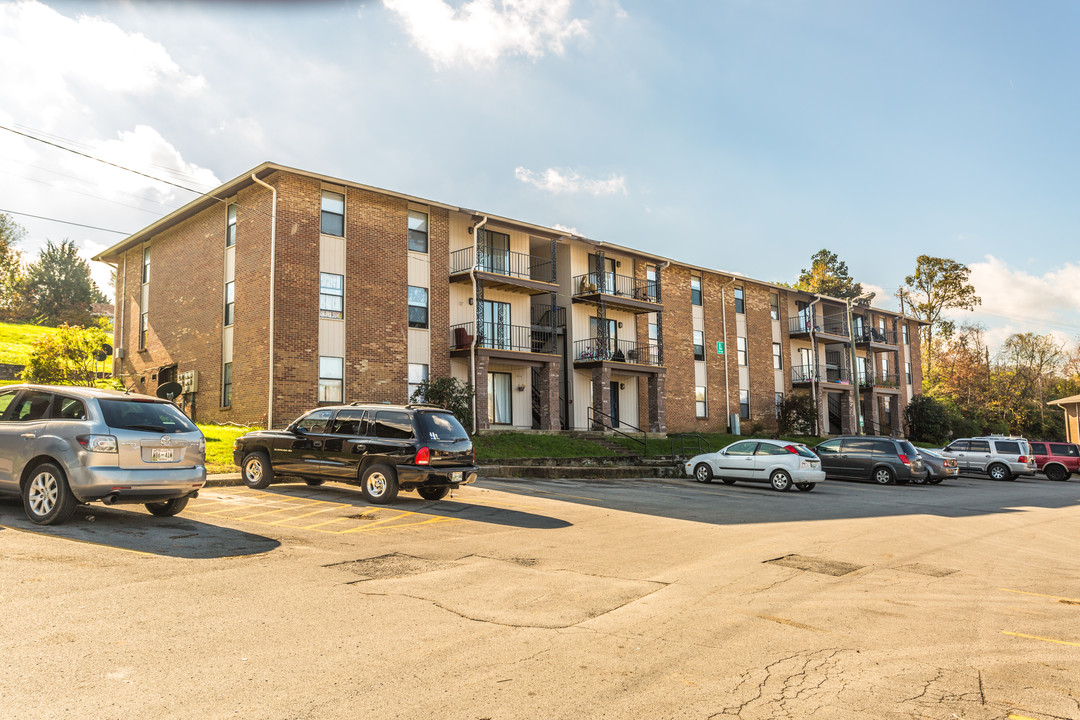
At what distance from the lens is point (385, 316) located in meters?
25.8

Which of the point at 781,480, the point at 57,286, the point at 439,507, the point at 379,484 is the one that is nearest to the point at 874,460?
the point at 781,480

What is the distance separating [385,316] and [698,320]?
19180 mm

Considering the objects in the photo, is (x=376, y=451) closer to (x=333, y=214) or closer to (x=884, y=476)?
(x=333, y=214)

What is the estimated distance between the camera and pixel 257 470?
14383mm

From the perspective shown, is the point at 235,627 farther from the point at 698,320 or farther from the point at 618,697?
the point at 698,320

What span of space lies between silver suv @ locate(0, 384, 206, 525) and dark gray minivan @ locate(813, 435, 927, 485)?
2069 centimetres

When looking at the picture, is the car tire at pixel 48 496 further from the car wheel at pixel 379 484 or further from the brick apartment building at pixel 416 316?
the brick apartment building at pixel 416 316

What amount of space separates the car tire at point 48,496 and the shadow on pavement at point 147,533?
127mm

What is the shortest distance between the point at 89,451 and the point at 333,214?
17.8 m

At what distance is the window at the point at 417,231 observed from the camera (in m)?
27.1

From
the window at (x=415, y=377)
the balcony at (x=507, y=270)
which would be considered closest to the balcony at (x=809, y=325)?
the balcony at (x=507, y=270)

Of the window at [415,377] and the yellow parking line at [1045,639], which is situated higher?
the window at [415,377]

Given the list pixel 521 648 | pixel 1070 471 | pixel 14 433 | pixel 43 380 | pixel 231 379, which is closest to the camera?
pixel 521 648

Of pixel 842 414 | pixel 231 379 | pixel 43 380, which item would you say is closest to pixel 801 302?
pixel 842 414
